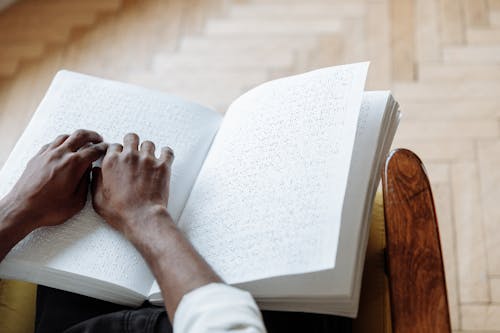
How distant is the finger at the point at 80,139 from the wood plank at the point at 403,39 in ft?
3.57

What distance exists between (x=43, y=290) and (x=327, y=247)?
43 centimetres

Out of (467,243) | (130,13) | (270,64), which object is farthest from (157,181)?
(130,13)

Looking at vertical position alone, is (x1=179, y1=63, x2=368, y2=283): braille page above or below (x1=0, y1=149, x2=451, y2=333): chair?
above

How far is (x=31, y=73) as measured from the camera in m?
1.98

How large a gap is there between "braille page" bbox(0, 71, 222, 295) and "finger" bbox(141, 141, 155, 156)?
0.05 metres

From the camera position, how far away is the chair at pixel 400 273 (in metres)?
0.81

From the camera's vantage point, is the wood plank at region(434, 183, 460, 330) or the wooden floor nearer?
the wood plank at region(434, 183, 460, 330)

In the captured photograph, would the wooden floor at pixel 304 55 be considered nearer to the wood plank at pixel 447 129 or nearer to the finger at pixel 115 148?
the wood plank at pixel 447 129

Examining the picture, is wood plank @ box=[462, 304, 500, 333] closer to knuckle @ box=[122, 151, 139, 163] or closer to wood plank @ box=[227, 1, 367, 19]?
knuckle @ box=[122, 151, 139, 163]

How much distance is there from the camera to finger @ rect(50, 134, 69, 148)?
0.97 metres

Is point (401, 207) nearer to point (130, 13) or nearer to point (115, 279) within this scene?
point (115, 279)

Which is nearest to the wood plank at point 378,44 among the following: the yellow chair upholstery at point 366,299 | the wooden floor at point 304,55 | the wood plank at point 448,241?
the wooden floor at point 304,55

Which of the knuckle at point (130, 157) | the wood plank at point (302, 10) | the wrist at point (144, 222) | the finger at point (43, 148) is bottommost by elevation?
the wrist at point (144, 222)

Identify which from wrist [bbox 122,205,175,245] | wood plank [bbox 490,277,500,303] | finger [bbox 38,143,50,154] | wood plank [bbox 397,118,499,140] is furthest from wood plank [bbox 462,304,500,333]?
finger [bbox 38,143,50,154]
